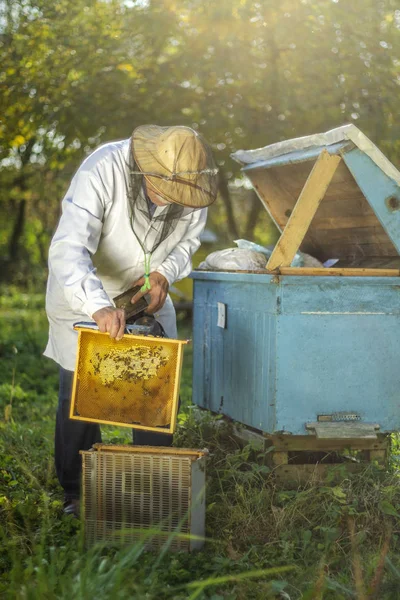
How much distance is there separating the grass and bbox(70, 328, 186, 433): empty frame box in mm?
419

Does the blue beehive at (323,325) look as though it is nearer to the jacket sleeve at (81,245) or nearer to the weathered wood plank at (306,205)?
the weathered wood plank at (306,205)

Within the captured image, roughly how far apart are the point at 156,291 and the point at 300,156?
0.96m

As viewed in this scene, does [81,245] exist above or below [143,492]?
above

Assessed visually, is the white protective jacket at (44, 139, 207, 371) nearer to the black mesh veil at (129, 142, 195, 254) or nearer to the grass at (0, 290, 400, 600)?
the black mesh veil at (129, 142, 195, 254)

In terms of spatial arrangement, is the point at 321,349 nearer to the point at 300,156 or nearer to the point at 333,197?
the point at 300,156

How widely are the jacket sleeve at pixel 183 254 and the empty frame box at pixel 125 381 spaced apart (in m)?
0.52

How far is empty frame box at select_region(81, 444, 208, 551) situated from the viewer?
115 inches

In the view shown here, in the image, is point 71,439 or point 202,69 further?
point 202,69

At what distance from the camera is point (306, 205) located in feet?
11.2

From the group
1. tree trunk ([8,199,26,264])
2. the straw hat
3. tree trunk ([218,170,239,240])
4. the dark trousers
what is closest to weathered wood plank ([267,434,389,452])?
the dark trousers

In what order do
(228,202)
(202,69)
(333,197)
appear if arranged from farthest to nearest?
(228,202) → (202,69) → (333,197)

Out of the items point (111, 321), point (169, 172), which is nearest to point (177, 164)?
point (169, 172)

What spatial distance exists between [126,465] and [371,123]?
14.4 feet

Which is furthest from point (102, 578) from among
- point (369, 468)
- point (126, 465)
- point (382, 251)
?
point (382, 251)
